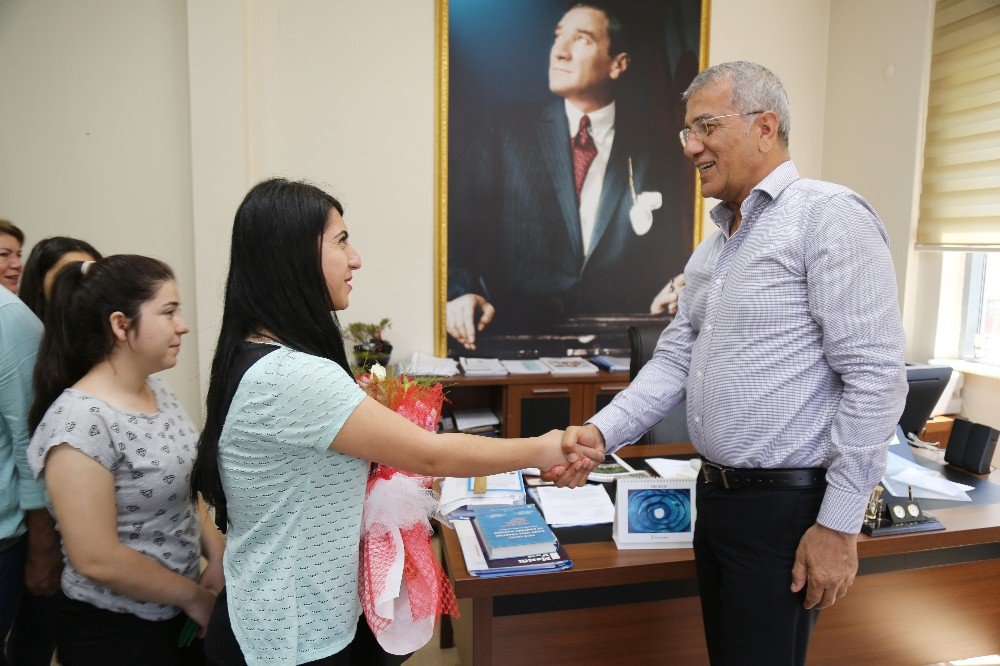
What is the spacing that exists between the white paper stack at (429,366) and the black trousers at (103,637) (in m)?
1.96

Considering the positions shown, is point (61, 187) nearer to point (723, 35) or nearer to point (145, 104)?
point (145, 104)

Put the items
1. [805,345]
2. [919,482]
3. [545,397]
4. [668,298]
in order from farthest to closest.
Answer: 1. [668,298]
2. [545,397]
3. [919,482]
4. [805,345]

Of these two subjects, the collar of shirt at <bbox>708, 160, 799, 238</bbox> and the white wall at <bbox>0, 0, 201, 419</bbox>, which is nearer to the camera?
the collar of shirt at <bbox>708, 160, 799, 238</bbox>

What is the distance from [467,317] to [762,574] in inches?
101

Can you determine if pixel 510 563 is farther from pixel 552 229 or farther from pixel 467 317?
pixel 552 229

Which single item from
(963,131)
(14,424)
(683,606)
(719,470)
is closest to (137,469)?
(14,424)

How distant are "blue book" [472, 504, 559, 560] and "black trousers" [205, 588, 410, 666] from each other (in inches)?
14.1

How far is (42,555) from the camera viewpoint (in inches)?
63.6

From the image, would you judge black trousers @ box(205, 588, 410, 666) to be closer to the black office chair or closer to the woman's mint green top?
the woman's mint green top

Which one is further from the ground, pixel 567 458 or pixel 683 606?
pixel 567 458

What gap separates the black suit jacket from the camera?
12.1 feet

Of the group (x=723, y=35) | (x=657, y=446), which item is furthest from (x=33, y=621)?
(x=723, y=35)

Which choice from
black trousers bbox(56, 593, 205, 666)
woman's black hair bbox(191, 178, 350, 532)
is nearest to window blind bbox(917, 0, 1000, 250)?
woman's black hair bbox(191, 178, 350, 532)

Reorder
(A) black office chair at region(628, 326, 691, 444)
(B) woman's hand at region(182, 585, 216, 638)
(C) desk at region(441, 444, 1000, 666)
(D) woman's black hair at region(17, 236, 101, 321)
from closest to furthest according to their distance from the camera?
(B) woman's hand at region(182, 585, 216, 638), (C) desk at region(441, 444, 1000, 666), (D) woman's black hair at region(17, 236, 101, 321), (A) black office chair at region(628, 326, 691, 444)
